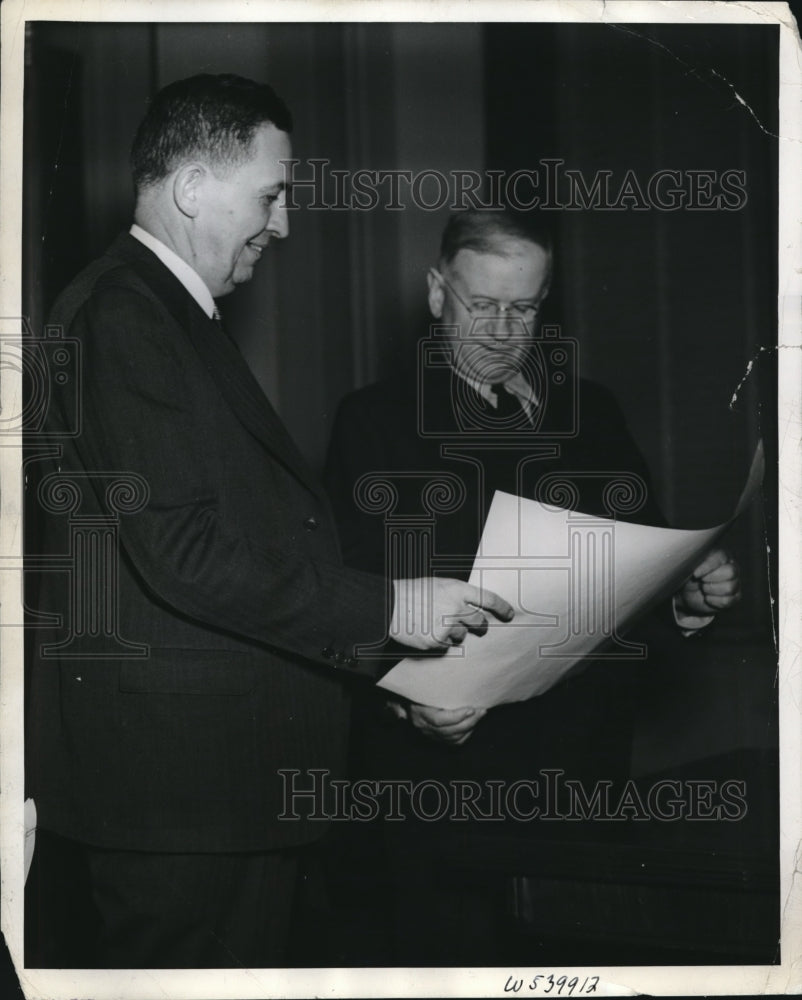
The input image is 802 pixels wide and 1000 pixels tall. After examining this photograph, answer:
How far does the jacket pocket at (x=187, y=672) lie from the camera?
4.68ft

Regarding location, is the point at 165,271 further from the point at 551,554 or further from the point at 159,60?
the point at 551,554

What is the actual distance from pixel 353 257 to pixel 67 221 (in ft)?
1.29

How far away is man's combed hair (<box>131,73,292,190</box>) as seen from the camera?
1.49m

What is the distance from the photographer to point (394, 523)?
59.5 inches

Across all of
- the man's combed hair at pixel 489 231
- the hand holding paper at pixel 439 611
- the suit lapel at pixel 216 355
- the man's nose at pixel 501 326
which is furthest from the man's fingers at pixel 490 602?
the man's combed hair at pixel 489 231

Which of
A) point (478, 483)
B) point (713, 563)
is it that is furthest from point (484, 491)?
point (713, 563)

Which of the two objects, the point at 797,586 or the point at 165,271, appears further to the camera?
the point at 797,586

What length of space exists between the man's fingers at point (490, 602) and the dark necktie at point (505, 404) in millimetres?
247

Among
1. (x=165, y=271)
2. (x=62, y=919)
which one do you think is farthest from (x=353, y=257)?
(x=62, y=919)

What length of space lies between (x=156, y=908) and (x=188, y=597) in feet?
1.38

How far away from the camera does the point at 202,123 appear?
1496 millimetres

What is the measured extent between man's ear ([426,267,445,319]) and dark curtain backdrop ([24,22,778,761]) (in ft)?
0.05

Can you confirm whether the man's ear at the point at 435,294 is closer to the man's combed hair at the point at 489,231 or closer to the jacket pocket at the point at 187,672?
the man's combed hair at the point at 489,231

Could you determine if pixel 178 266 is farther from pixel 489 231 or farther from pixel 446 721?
pixel 446 721
